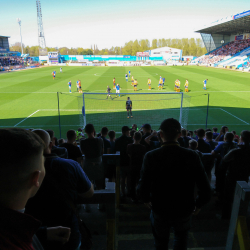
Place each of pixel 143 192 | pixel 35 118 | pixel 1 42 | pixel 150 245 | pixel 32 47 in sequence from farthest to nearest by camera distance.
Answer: pixel 32 47 → pixel 1 42 → pixel 35 118 → pixel 150 245 → pixel 143 192

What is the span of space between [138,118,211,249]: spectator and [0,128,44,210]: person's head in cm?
144

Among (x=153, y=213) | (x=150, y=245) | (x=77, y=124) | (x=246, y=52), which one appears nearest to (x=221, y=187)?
(x=150, y=245)

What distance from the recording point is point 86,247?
6.43 ft

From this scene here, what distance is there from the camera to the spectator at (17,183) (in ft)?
2.82

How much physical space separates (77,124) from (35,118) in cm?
345

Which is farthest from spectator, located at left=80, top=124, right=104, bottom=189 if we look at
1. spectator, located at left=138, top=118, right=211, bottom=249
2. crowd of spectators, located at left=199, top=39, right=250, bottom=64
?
crowd of spectators, located at left=199, top=39, right=250, bottom=64

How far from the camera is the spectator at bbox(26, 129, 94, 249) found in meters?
1.79

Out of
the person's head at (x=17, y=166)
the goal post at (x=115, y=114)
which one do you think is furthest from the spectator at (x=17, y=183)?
the goal post at (x=115, y=114)

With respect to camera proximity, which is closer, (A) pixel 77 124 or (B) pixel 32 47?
(A) pixel 77 124

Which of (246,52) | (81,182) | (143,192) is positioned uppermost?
(246,52)

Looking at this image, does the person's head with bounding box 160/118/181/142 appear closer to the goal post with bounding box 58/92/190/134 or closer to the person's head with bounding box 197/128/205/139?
the person's head with bounding box 197/128/205/139

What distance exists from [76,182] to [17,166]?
1009mm

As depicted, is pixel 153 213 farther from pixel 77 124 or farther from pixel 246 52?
pixel 246 52

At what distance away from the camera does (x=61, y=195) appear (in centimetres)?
179
